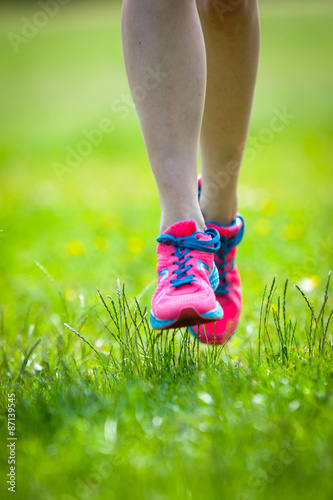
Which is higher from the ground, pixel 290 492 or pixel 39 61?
pixel 39 61

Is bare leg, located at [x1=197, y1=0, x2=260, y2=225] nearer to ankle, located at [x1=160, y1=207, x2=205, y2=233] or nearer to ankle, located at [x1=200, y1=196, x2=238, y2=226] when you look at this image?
ankle, located at [x1=200, y1=196, x2=238, y2=226]

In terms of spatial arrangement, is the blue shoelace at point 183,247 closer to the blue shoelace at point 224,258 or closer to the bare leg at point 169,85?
the bare leg at point 169,85

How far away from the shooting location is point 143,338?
264cm

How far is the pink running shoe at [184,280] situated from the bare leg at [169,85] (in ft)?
0.22

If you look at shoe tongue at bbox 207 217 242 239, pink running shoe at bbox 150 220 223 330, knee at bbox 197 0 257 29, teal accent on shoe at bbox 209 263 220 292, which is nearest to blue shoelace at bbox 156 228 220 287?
pink running shoe at bbox 150 220 223 330

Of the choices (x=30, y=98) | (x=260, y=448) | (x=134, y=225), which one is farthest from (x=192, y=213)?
(x=30, y=98)

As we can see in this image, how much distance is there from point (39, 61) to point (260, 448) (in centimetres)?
1879

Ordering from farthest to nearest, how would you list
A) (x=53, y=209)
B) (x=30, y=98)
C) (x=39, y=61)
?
1. (x=39, y=61)
2. (x=30, y=98)
3. (x=53, y=209)

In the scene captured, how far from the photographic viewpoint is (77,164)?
816 cm

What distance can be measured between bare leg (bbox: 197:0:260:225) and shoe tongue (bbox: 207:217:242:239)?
0.09ft

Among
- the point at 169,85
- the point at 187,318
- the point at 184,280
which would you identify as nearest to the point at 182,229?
the point at 184,280

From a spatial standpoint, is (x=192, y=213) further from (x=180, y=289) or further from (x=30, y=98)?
(x=30, y=98)

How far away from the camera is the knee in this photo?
1.86m

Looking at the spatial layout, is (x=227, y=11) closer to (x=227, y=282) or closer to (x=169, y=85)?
(x=169, y=85)
